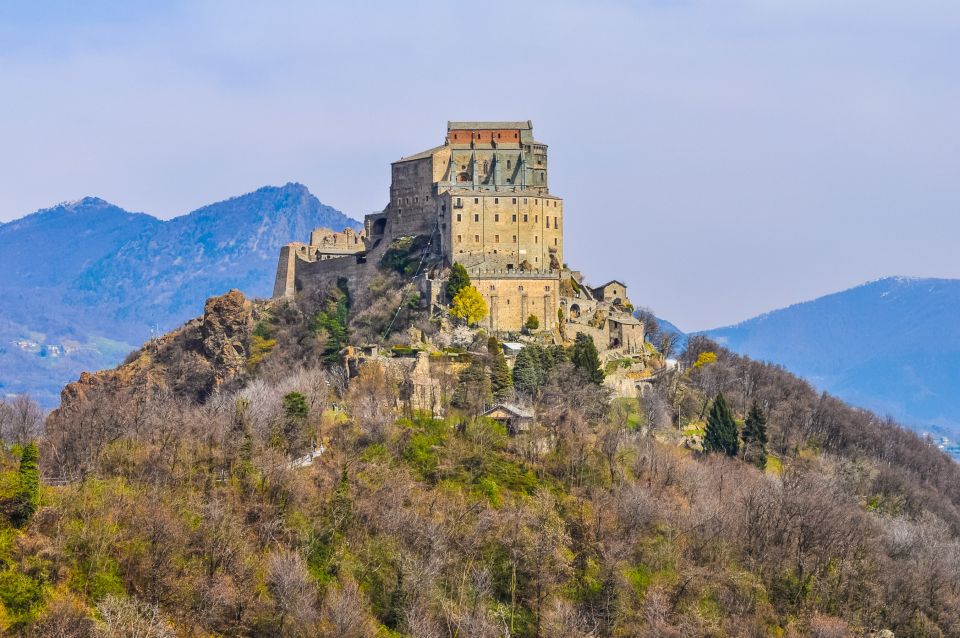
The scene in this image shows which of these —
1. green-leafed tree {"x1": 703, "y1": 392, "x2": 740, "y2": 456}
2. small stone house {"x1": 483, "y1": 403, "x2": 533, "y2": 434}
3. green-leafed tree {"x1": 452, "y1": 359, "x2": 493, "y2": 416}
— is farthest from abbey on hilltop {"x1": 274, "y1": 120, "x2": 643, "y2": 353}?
small stone house {"x1": 483, "y1": 403, "x2": 533, "y2": 434}

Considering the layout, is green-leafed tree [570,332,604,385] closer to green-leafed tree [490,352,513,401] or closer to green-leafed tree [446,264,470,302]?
green-leafed tree [490,352,513,401]

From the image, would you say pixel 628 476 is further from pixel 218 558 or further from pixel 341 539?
pixel 218 558

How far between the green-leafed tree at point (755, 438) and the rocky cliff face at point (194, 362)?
3650cm

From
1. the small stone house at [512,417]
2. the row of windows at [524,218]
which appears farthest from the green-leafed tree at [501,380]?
the row of windows at [524,218]

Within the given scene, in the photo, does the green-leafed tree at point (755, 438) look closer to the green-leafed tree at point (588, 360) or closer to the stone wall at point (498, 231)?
the green-leafed tree at point (588, 360)

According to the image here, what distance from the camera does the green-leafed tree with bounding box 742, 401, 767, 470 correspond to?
304ft

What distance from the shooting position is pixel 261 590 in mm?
60156

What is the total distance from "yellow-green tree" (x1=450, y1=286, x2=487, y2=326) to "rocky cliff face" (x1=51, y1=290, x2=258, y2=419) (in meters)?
17.7

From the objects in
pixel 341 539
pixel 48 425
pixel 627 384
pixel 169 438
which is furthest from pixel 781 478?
pixel 48 425

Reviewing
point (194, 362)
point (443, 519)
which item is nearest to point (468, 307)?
point (194, 362)

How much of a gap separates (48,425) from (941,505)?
226 feet

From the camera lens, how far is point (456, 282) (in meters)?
94.2

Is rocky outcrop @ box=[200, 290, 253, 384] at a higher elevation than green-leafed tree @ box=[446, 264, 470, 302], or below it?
below

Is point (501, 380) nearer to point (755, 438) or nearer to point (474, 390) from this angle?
point (474, 390)
